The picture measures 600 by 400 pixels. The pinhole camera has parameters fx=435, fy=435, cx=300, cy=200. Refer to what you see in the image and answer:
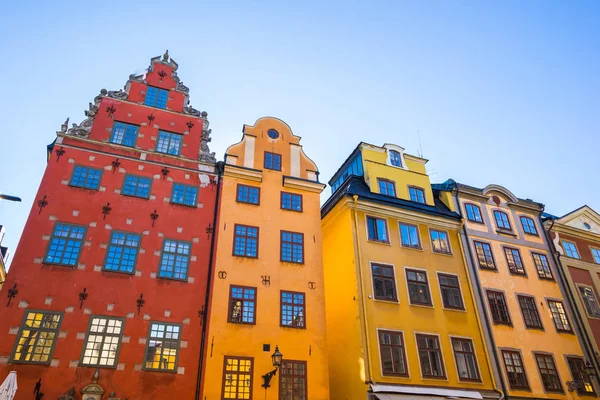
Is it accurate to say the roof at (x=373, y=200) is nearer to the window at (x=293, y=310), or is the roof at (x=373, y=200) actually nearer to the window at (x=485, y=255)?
the window at (x=485, y=255)

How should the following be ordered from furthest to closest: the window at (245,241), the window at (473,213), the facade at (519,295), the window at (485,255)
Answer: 1. the window at (473,213)
2. the window at (485,255)
3. the facade at (519,295)
4. the window at (245,241)

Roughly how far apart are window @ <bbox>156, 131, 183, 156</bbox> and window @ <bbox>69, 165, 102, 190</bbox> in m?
3.05

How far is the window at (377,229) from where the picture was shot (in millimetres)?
23142

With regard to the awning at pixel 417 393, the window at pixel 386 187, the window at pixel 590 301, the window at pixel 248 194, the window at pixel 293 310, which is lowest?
the awning at pixel 417 393

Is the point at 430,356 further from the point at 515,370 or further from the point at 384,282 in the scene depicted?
the point at 515,370

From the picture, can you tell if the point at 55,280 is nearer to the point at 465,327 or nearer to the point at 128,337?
the point at 128,337

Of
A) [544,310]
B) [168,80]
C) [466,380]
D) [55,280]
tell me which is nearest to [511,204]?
[544,310]

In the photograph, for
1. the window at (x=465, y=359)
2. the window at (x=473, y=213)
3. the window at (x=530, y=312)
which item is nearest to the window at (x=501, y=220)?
the window at (x=473, y=213)

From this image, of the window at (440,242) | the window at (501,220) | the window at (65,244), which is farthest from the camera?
the window at (501,220)

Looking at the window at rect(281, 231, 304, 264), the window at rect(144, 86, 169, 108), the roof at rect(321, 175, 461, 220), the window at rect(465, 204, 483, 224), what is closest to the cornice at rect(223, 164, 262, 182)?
the window at rect(281, 231, 304, 264)

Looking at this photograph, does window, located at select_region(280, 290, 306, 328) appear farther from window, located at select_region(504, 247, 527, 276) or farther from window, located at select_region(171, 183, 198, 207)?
window, located at select_region(504, 247, 527, 276)

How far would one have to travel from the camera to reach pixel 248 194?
21516 millimetres

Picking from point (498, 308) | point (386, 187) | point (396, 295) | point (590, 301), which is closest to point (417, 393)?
point (396, 295)

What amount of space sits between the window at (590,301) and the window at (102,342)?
26.5 m
